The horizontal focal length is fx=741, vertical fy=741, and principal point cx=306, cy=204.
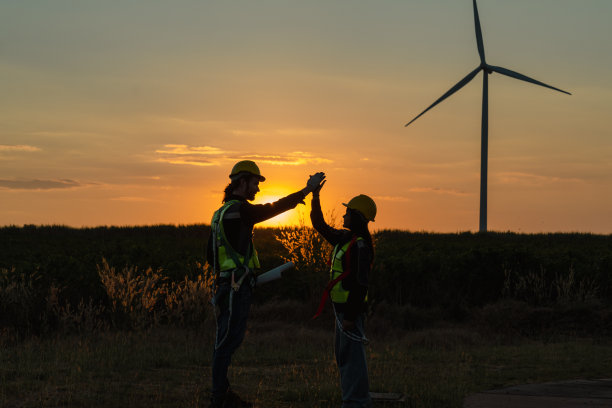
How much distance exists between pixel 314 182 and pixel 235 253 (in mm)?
1122

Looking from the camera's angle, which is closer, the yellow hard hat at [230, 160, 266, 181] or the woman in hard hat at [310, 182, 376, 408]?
the woman in hard hat at [310, 182, 376, 408]

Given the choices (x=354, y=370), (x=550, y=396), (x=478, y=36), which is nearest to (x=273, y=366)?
(x=550, y=396)

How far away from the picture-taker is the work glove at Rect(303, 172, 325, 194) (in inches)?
304

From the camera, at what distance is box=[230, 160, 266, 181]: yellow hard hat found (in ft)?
25.4

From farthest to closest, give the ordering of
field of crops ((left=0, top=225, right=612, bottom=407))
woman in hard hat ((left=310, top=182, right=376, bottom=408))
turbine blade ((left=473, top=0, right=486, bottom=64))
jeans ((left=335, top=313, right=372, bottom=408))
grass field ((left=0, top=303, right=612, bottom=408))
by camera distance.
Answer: turbine blade ((left=473, top=0, right=486, bottom=64))
field of crops ((left=0, top=225, right=612, bottom=407))
grass field ((left=0, top=303, right=612, bottom=408))
jeans ((left=335, top=313, right=372, bottom=408))
woman in hard hat ((left=310, top=182, right=376, bottom=408))

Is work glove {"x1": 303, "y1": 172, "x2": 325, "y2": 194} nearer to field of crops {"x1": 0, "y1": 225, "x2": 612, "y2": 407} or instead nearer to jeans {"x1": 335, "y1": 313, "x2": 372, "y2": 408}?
jeans {"x1": 335, "y1": 313, "x2": 372, "y2": 408}

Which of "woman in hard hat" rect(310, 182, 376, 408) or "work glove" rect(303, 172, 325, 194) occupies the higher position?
"work glove" rect(303, 172, 325, 194)

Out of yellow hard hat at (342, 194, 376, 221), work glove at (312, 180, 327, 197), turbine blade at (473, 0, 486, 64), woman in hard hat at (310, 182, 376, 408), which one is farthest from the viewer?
turbine blade at (473, 0, 486, 64)

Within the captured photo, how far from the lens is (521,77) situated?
41.1 m

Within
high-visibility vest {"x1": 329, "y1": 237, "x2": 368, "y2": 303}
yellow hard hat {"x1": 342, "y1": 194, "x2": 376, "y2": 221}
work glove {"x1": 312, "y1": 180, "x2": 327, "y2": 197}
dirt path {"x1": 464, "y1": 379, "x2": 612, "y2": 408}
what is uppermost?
work glove {"x1": 312, "y1": 180, "x2": 327, "y2": 197}

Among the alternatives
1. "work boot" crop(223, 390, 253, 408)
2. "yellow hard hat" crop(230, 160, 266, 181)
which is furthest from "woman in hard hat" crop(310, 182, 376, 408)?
"work boot" crop(223, 390, 253, 408)

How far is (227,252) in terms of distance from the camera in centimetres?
753

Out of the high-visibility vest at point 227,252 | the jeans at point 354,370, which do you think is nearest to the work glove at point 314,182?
the high-visibility vest at point 227,252

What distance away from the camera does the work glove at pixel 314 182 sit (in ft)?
25.4
